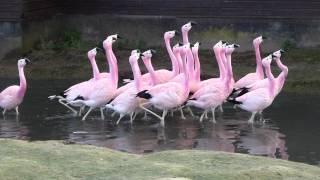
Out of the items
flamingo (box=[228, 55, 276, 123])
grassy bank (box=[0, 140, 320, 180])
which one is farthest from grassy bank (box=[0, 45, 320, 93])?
grassy bank (box=[0, 140, 320, 180])

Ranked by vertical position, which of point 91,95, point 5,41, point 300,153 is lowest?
point 300,153

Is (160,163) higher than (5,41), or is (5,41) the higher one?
(5,41)

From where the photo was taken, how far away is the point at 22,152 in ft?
21.4

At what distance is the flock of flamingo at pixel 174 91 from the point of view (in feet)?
36.6

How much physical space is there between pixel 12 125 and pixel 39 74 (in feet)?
18.6

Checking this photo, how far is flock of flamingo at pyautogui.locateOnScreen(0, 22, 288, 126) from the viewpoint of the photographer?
1116cm

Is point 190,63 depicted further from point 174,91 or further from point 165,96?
point 165,96

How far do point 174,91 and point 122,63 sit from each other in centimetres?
606

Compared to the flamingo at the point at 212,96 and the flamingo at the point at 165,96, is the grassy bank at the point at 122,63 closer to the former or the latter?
the flamingo at the point at 212,96

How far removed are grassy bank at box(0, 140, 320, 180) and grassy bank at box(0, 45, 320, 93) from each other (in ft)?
28.1

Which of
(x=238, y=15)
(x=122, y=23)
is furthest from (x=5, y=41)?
(x=238, y=15)

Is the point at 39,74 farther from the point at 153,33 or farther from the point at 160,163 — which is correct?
the point at 160,163

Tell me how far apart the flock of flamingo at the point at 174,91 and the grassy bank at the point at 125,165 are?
14.0ft

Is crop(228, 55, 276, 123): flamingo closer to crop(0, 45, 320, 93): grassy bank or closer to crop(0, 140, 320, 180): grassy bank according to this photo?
crop(0, 45, 320, 93): grassy bank
